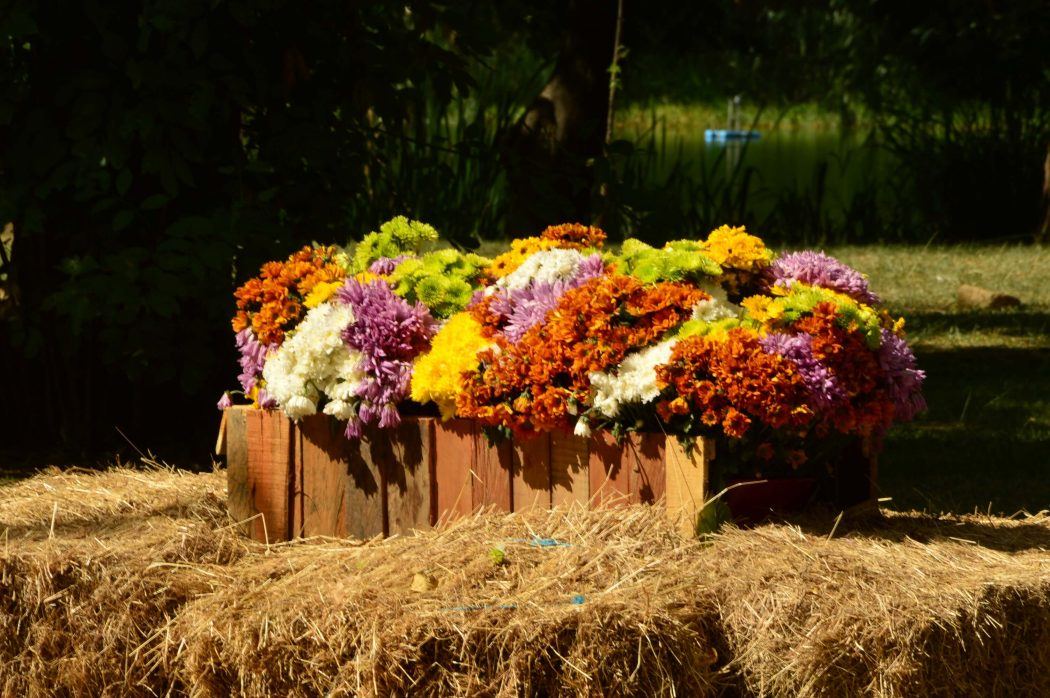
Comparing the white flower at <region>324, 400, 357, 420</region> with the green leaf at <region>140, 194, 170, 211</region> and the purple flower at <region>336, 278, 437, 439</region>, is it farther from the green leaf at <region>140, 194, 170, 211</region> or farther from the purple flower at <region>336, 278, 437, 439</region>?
the green leaf at <region>140, 194, 170, 211</region>

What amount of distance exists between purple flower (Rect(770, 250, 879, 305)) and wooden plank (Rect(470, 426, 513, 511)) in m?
0.87

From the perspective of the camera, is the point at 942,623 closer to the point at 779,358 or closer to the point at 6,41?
the point at 779,358

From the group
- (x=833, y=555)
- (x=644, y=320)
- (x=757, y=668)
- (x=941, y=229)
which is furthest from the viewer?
(x=941, y=229)

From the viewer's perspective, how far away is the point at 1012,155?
13688 mm

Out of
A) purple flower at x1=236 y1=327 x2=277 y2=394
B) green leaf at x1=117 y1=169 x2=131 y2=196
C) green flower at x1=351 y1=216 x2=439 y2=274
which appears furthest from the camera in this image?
green leaf at x1=117 y1=169 x2=131 y2=196

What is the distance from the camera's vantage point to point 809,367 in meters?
3.46

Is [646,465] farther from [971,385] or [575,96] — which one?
[575,96]

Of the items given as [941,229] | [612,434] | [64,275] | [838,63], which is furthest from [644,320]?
[838,63]

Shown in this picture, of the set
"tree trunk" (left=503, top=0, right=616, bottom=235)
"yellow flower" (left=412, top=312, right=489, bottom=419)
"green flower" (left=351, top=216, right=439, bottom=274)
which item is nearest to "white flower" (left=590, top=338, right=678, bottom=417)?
"yellow flower" (left=412, top=312, right=489, bottom=419)

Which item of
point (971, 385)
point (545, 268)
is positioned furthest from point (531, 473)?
point (971, 385)

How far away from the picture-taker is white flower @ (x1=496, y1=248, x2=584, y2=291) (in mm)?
3830

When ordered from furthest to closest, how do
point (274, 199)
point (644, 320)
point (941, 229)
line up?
point (941, 229)
point (274, 199)
point (644, 320)

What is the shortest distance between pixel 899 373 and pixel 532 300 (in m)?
0.93

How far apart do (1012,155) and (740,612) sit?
38.1ft
